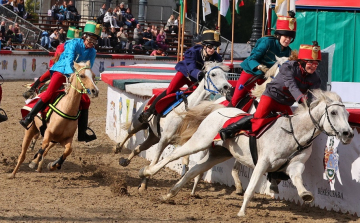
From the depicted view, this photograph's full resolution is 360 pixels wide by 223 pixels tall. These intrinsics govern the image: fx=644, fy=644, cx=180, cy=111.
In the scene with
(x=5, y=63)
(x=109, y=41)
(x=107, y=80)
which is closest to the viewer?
(x=107, y=80)

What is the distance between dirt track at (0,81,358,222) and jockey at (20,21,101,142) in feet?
2.83

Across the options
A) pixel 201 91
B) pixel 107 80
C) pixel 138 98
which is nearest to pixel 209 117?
pixel 201 91

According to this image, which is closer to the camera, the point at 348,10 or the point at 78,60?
the point at 78,60

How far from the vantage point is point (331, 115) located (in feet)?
21.0

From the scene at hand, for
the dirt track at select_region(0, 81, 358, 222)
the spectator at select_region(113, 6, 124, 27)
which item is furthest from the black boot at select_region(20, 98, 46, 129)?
the spectator at select_region(113, 6, 124, 27)

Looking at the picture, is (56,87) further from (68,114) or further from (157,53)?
(157,53)

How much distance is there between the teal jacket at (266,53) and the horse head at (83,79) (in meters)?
2.16

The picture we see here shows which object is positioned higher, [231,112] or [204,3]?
[204,3]

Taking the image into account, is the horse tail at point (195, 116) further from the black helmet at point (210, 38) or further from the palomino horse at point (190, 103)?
the black helmet at point (210, 38)

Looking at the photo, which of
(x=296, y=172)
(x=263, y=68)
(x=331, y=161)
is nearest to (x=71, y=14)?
(x=263, y=68)

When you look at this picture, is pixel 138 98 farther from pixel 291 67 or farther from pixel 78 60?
pixel 291 67

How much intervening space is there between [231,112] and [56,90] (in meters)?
3.10

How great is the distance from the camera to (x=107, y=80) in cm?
1365

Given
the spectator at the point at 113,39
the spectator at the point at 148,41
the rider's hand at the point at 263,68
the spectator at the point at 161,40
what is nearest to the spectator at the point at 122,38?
the spectator at the point at 113,39
